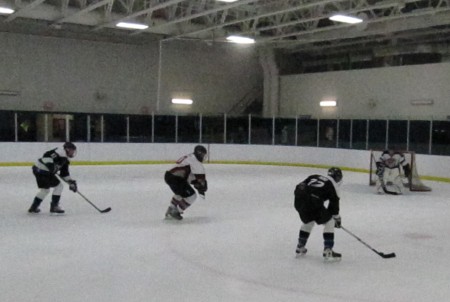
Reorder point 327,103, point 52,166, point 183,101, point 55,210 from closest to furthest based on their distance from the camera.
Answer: point 52,166 < point 55,210 < point 327,103 < point 183,101

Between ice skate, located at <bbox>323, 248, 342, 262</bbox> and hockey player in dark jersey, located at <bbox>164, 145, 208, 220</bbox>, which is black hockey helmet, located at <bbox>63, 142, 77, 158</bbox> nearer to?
hockey player in dark jersey, located at <bbox>164, 145, 208, 220</bbox>

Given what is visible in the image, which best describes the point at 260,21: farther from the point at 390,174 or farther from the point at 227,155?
the point at 390,174

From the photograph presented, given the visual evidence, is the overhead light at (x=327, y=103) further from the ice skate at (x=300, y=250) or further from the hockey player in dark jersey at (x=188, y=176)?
the ice skate at (x=300, y=250)

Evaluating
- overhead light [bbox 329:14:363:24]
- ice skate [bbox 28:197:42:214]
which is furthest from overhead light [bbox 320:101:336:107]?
ice skate [bbox 28:197:42:214]

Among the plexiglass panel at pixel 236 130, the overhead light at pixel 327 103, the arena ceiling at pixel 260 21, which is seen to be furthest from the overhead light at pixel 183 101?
the overhead light at pixel 327 103

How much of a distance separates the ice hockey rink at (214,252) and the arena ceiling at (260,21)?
5173 mm

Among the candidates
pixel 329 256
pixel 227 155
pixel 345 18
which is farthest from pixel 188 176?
pixel 227 155

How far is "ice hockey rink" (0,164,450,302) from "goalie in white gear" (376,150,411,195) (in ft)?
2.08

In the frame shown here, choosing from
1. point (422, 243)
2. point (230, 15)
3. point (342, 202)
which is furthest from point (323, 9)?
point (422, 243)

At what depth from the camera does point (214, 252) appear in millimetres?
4926

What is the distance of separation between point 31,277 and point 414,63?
14.6 meters

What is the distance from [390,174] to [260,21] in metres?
7.95

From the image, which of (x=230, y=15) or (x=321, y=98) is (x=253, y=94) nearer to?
(x=321, y=98)

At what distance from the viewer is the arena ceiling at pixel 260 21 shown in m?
12.4
